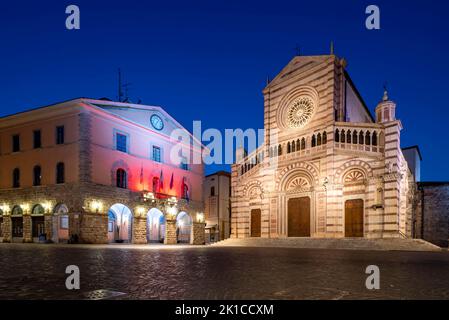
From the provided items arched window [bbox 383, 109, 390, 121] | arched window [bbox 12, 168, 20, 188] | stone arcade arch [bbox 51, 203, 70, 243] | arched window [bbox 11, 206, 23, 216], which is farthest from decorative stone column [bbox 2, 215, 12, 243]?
arched window [bbox 383, 109, 390, 121]

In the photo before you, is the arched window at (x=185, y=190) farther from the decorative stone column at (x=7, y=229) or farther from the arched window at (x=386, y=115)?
the arched window at (x=386, y=115)

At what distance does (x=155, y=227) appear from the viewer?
36125 millimetres

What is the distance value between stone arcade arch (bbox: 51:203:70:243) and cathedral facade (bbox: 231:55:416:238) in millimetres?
15612

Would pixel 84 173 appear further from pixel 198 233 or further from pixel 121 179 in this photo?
pixel 198 233

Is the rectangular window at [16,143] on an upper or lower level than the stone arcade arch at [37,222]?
upper

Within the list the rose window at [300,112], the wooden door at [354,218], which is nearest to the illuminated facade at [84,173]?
the rose window at [300,112]

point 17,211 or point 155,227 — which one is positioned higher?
point 17,211

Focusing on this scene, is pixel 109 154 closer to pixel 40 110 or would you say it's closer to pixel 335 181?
pixel 40 110

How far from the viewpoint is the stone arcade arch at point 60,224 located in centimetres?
2620

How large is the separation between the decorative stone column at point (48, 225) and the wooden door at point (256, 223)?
17.6m

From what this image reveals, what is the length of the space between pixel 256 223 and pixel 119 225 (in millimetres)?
12978

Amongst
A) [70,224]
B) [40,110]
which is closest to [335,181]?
[70,224]

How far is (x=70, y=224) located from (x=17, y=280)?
20413 mm

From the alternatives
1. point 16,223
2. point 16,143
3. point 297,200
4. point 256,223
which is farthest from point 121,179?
point 297,200
